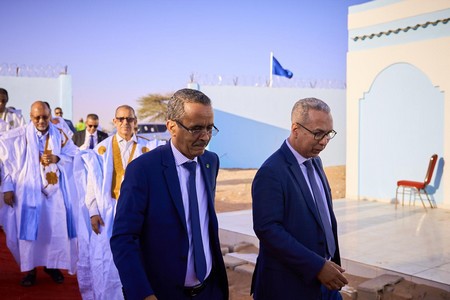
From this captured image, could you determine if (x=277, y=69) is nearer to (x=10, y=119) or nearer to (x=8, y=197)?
(x=10, y=119)

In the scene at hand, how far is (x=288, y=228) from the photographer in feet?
9.16

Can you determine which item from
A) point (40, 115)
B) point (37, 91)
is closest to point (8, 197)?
point (40, 115)

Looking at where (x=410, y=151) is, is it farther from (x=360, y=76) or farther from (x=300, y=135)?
(x=300, y=135)

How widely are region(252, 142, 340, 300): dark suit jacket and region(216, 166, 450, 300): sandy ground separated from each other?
2165mm

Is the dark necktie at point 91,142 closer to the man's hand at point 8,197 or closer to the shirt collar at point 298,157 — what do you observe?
the man's hand at point 8,197

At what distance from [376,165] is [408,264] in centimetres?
516

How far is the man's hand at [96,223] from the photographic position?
4.29 m

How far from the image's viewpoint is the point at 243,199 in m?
13.5

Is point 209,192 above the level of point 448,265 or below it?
above

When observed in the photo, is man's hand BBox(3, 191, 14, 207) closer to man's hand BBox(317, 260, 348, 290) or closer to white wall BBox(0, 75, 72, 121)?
man's hand BBox(317, 260, 348, 290)

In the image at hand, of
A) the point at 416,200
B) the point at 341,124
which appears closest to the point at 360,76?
the point at 416,200

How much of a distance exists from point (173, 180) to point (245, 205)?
10.2 m

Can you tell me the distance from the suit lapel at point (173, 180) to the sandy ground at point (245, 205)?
121 inches

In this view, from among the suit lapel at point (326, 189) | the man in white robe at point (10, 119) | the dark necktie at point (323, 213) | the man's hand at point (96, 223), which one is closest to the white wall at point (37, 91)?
the man in white robe at point (10, 119)
